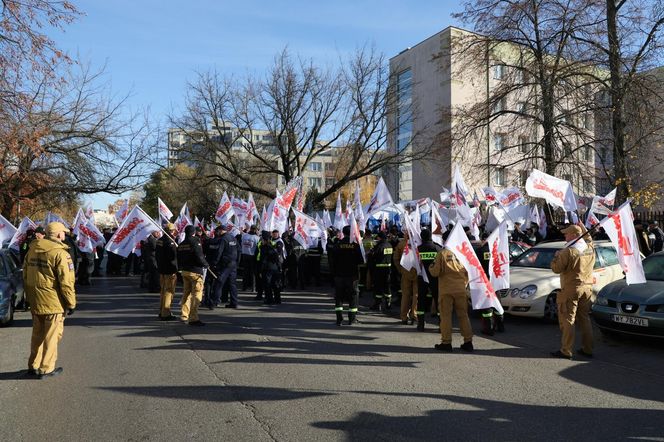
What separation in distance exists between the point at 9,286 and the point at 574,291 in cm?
951

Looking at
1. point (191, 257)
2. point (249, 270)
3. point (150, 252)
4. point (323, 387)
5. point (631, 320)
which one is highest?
point (150, 252)

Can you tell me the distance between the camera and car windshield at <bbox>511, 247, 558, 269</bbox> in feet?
37.0

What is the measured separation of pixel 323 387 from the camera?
604 centimetres

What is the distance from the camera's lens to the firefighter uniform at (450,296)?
7.99 meters

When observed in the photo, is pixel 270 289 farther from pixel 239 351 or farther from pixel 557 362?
pixel 557 362

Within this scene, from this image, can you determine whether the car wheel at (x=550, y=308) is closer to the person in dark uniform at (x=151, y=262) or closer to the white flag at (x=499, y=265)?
the white flag at (x=499, y=265)

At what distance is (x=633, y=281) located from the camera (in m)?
7.64

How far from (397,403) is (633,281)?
13.8 feet

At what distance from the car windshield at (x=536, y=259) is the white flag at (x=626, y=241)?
11.2ft

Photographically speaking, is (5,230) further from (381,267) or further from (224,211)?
(381,267)

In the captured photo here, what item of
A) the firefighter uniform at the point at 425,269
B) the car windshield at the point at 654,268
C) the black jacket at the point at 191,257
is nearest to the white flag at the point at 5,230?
the black jacket at the point at 191,257

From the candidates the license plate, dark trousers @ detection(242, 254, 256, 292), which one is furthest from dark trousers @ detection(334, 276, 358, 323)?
dark trousers @ detection(242, 254, 256, 292)

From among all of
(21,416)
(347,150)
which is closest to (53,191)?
(347,150)

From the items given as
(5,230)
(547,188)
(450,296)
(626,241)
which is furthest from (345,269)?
(5,230)
